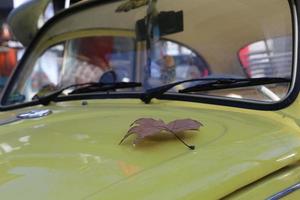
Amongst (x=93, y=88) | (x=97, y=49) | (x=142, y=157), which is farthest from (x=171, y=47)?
(x=142, y=157)

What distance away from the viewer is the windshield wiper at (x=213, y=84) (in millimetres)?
2218

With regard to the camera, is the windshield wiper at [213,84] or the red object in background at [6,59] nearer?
the windshield wiper at [213,84]

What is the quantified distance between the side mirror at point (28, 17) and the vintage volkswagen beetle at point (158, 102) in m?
0.13

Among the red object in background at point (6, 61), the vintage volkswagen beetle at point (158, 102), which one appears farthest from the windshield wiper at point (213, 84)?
the red object in background at point (6, 61)

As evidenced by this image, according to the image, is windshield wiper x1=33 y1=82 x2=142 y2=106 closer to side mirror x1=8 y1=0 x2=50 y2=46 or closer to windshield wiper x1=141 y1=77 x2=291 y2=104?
A: windshield wiper x1=141 y1=77 x2=291 y2=104

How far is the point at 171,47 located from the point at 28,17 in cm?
117

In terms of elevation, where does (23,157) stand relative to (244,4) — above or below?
below

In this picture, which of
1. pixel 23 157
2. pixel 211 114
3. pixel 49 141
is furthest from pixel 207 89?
pixel 23 157

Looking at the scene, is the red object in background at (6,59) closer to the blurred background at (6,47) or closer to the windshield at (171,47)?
the blurred background at (6,47)

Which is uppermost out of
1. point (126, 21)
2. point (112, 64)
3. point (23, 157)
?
point (126, 21)

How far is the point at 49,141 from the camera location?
178 cm

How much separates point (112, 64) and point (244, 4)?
1054 millimetres

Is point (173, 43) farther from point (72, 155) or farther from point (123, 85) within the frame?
point (72, 155)

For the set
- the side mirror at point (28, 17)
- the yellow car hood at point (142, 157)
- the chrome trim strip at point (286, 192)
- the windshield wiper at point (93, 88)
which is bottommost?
the chrome trim strip at point (286, 192)
